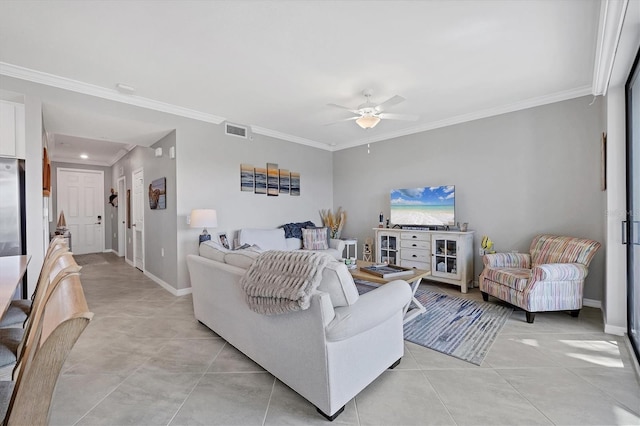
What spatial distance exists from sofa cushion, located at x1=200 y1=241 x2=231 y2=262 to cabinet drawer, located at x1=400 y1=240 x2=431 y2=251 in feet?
9.79

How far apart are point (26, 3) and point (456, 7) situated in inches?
117

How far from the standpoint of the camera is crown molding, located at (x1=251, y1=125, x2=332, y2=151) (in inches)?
195

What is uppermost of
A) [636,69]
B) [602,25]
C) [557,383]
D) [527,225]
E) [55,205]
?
[602,25]

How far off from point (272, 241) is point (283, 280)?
10.1 feet

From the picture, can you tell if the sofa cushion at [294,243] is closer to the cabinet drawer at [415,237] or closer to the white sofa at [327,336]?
the cabinet drawer at [415,237]

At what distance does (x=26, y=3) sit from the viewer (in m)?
1.98

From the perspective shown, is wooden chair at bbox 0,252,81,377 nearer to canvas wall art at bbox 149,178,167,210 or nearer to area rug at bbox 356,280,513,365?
area rug at bbox 356,280,513,365

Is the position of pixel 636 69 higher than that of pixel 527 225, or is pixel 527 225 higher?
pixel 636 69

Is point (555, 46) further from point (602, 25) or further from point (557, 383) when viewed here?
point (557, 383)

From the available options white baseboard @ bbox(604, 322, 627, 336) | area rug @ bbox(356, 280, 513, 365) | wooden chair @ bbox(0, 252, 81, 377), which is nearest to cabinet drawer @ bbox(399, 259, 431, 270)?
area rug @ bbox(356, 280, 513, 365)

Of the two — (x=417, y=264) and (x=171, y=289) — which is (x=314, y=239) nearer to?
(x=417, y=264)

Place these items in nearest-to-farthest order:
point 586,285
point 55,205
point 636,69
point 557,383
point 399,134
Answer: point 557,383, point 636,69, point 586,285, point 399,134, point 55,205

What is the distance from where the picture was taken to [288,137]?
541cm

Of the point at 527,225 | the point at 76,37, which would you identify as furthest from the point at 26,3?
the point at 527,225
